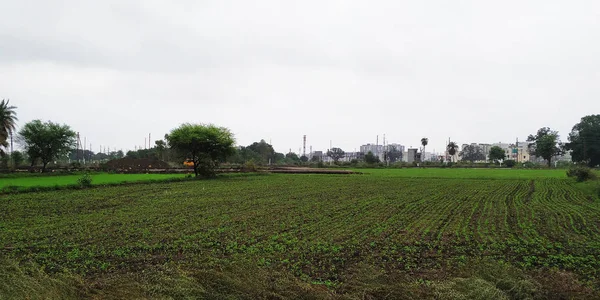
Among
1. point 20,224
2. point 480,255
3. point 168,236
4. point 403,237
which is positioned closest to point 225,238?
point 168,236

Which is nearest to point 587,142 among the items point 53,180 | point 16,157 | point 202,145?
point 202,145

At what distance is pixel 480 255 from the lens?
8.71 metres

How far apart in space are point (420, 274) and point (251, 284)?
3.29m

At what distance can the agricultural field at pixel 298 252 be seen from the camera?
19.6ft

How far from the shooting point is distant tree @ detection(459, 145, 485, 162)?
173375 millimetres

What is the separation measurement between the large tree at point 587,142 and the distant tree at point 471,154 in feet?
242

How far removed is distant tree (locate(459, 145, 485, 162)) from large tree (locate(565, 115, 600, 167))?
7362cm

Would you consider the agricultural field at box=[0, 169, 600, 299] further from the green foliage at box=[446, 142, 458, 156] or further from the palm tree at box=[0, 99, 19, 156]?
the green foliage at box=[446, 142, 458, 156]

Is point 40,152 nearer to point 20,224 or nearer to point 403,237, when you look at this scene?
point 20,224

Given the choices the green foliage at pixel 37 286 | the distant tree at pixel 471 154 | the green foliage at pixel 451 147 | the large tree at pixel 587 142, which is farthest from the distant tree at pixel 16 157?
the distant tree at pixel 471 154

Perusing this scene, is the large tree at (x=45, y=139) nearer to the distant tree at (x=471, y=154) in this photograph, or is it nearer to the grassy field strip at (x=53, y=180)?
the grassy field strip at (x=53, y=180)

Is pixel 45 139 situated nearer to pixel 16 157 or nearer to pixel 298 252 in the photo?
pixel 16 157

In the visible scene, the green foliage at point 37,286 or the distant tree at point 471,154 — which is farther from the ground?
the distant tree at point 471,154

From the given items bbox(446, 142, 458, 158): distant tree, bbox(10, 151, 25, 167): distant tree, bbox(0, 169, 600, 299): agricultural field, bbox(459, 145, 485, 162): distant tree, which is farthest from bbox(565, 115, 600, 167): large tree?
bbox(10, 151, 25, 167): distant tree
